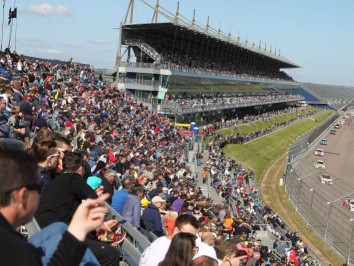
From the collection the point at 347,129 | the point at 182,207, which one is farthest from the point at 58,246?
the point at 347,129

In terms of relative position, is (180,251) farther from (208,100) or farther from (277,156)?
(277,156)

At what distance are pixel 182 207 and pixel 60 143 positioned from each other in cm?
490

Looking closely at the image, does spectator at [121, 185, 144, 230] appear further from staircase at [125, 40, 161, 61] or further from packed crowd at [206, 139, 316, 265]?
staircase at [125, 40, 161, 61]

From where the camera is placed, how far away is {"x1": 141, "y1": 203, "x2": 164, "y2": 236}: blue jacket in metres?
8.09

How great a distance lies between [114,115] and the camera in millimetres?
25094

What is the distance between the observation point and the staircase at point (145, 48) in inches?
1852

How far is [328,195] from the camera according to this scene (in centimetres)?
3662

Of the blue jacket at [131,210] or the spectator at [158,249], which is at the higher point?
the spectator at [158,249]

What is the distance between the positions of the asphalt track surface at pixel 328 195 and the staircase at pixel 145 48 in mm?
16924

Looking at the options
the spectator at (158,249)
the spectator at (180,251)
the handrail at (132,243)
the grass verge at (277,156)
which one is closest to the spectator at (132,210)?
the handrail at (132,243)

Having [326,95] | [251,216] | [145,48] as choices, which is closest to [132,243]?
[251,216]

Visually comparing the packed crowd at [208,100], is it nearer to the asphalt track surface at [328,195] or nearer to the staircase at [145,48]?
the staircase at [145,48]

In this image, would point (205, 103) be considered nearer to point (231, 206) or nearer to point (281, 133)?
point (281, 133)

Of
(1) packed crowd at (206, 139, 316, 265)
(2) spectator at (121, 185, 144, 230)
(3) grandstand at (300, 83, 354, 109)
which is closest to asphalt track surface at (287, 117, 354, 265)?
(1) packed crowd at (206, 139, 316, 265)
